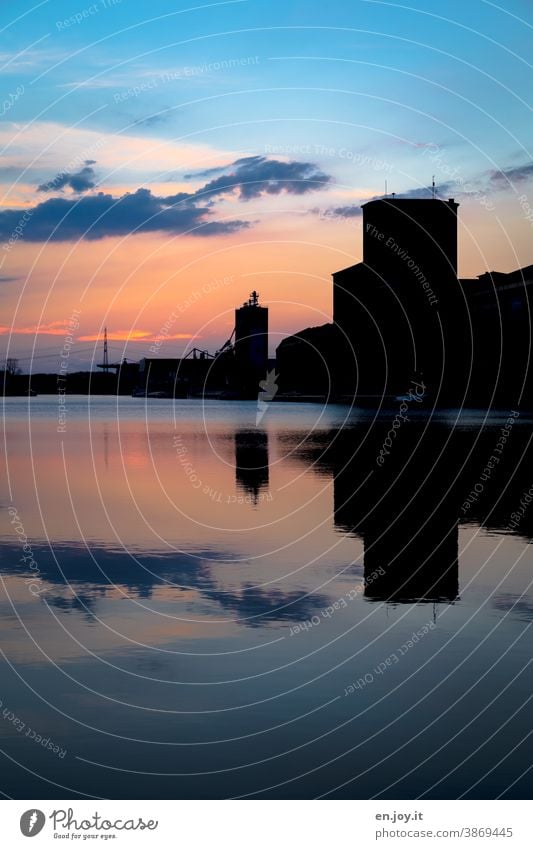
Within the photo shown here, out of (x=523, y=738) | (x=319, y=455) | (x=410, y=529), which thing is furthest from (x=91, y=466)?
(x=523, y=738)

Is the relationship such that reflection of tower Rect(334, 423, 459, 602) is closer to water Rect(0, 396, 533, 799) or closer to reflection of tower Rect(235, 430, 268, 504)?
water Rect(0, 396, 533, 799)

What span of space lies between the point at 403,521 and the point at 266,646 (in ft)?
49.0

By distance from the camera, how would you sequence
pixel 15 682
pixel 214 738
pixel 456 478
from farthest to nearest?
pixel 456 478 → pixel 15 682 → pixel 214 738

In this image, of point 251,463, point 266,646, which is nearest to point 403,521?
point 266,646

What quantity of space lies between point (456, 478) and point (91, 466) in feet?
45.9

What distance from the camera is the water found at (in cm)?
1211

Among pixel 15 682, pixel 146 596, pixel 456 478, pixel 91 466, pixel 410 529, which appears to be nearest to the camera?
pixel 15 682

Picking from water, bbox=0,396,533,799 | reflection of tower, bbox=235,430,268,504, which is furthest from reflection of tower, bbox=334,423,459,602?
reflection of tower, bbox=235,430,268,504

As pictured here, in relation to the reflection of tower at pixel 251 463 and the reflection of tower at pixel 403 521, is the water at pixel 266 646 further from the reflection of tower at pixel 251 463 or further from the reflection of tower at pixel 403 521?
the reflection of tower at pixel 251 463

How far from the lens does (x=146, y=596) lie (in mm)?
20703

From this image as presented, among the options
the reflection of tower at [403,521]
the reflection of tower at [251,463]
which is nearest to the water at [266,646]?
the reflection of tower at [403,521]

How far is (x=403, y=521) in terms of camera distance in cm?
3139

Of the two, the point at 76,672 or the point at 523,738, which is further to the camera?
the point at 76,672
